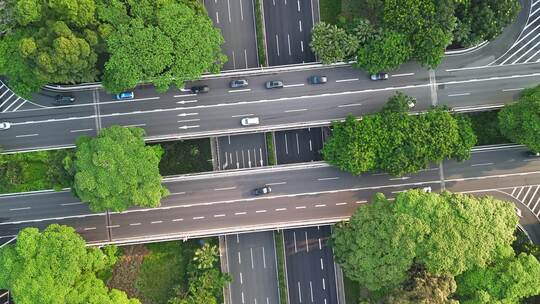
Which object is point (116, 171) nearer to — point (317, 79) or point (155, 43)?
point (155, 43)

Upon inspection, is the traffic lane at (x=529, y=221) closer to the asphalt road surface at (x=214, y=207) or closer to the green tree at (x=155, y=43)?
the asphalt road surface at (x=214, y=207)

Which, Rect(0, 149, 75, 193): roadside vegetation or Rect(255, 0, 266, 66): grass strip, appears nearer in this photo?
Rect(0, 149, 75, 193): roadside vegetation

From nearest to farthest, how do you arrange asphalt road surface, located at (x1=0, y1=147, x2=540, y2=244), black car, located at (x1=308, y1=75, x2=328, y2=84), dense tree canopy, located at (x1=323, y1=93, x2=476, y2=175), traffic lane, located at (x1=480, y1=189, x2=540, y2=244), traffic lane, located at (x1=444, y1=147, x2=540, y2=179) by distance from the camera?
dense tree canopy, located at (x1=323, y1=93, x2=476, y2=175) < black car, located at (x1=308, y1=75, x2=328, y2=84) < asphalt road surface, located at (x1=0, y1=147, x2=540, y2=244) < traffic lane, located at (x1=444, y1=147, x2=540, y2=179) < traffic lane, located at (x1=480, y1=189, x2=540, y2=244)

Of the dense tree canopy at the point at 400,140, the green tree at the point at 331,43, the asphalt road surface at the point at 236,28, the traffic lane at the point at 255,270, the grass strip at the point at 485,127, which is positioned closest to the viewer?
the dense tree canopy at the point at 400,140

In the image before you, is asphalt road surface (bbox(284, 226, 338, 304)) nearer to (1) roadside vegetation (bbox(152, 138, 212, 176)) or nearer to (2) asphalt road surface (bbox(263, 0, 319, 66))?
(1) roadside vegetation (bbox(152, 138, 212, 176))

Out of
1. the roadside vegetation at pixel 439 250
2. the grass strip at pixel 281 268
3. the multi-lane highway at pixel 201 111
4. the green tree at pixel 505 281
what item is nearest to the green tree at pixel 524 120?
the roadside vegetation at pixel 439 250

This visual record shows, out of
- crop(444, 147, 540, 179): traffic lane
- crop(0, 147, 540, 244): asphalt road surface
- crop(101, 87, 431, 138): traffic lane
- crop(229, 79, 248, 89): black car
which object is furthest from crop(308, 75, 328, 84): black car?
crop(444, 147, 540, 179): traffic lane
